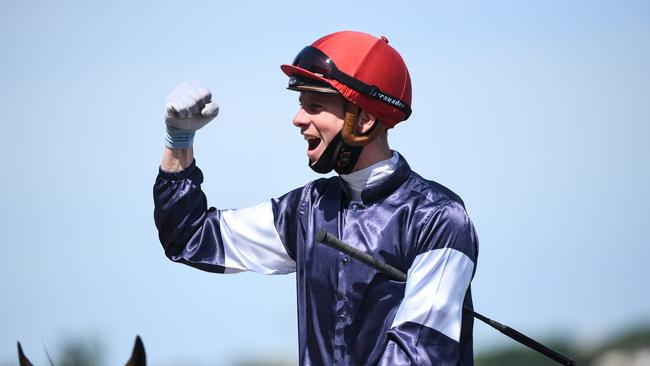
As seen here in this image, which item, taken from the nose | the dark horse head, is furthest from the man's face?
the dark horse head

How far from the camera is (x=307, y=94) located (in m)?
6.17

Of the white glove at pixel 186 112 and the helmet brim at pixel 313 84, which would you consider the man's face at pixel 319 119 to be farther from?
the white glove at pixel 186 112

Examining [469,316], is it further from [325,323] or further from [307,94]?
[307,94]

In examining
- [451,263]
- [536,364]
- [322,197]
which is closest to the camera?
[451,263]

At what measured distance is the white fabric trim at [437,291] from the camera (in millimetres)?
5809

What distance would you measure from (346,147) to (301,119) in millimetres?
232

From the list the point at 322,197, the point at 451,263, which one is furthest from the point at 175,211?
the point at 451,263

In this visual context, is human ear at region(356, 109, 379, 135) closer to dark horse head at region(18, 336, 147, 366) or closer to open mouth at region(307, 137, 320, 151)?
open mouth at region(307, 137, 320, 151)

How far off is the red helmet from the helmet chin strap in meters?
0.06

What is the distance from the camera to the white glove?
619 cm

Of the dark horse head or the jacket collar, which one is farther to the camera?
the jacket collar

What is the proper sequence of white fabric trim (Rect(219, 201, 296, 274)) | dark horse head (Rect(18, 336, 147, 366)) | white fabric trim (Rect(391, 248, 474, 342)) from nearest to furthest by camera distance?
dark horse head (Rect(18, 336, 147, 366)) → white fabric trim (Rect(391, 248, 474, 342)) → white fabric trim (Rect(219, 201, 296, 274))

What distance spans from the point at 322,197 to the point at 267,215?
33 centimetres

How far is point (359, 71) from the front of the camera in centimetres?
607
